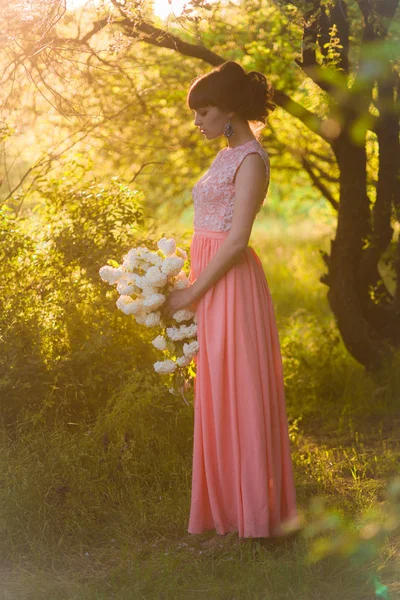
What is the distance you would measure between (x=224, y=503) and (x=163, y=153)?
4169 mm

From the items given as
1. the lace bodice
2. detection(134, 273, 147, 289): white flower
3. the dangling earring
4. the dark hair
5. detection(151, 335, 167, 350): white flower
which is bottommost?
detection(151, 335, 167, 350): white flower

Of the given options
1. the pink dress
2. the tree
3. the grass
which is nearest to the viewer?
the grass

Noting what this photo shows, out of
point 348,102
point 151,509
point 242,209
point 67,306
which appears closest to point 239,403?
point 242,209

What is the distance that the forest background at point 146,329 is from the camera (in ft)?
12.5

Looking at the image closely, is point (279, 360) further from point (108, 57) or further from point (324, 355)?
point (324, 355)

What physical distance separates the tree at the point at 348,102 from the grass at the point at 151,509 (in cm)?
88

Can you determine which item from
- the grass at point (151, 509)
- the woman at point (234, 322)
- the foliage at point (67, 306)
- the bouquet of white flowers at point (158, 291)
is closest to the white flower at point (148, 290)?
the bouquet of white flowers at point (158, 291)

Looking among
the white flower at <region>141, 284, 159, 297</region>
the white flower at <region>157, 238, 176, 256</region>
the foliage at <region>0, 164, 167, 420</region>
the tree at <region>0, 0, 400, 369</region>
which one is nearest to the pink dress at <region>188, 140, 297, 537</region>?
the white flower at <region>157, 238, 176, 256</region>

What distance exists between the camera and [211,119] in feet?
11.9

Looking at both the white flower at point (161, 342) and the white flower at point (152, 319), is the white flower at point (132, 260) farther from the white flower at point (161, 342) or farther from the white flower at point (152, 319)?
the white flower at point (161, 342)

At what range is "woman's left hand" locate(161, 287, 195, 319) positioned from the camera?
3.68 m

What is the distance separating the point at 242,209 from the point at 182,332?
604 mm

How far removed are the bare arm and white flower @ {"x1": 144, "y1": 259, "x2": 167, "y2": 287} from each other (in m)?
0.21

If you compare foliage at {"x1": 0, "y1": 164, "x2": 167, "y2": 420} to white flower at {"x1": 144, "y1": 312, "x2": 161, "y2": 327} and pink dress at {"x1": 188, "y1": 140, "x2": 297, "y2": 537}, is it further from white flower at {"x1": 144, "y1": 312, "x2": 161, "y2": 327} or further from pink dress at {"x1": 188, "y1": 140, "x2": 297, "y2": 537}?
pink dress at {"x1": 188, "y1": 140, "x2": 297, "y2": 537}
